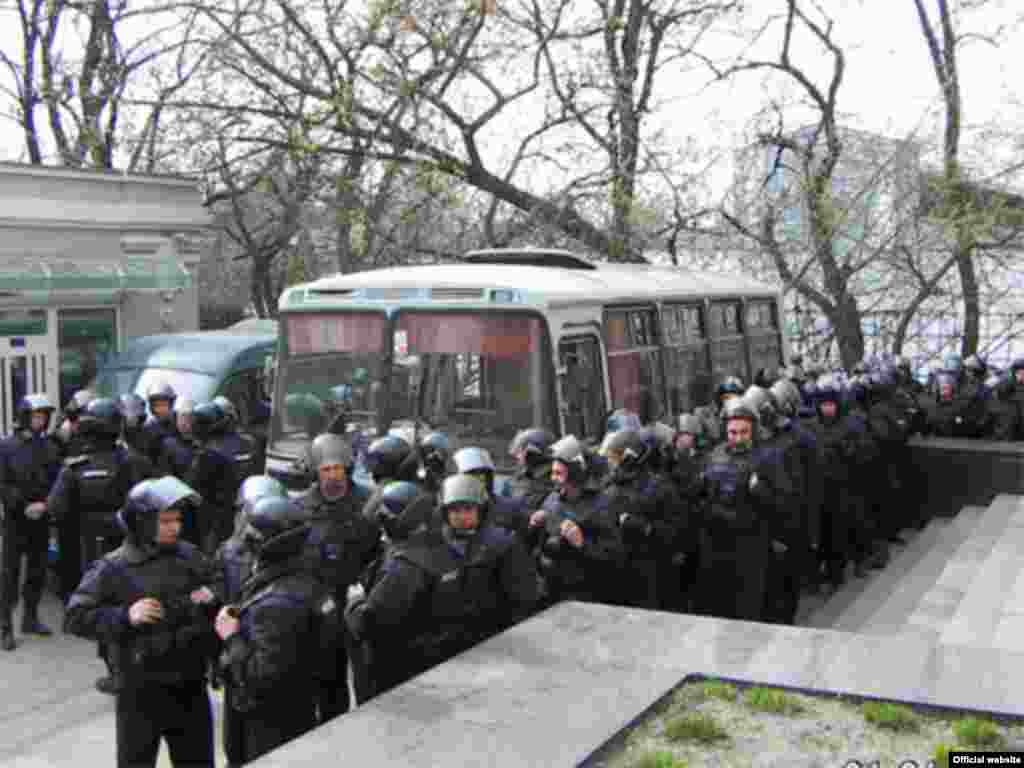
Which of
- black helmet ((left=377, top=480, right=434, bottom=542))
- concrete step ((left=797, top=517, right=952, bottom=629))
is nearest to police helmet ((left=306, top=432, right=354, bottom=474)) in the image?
black helmet ((left=377, top=480, right=434, bottom=542))

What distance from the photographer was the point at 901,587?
34.2 ft

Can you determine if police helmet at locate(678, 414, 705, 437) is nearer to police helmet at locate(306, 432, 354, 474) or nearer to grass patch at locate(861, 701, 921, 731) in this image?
police helmet at locate(306, 432, 354, 474)

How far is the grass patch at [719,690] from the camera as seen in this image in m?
4.77

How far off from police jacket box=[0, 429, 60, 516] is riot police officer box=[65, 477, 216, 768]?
3.83 meters

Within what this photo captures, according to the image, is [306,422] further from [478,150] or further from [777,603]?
[478,150]

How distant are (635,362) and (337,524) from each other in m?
4.27

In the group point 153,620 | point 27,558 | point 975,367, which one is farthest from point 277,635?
point 975,367

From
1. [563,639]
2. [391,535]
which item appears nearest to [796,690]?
[563,639]

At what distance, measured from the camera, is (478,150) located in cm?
1847

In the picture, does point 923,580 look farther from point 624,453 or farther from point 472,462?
point 472,462

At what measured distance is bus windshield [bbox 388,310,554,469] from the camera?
27.2ft

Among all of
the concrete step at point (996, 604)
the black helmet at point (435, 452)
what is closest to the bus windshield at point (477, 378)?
the black helmet at point (435, 452)

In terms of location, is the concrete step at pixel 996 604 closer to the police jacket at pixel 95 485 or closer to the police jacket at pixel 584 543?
the police jacket at pixel 584 543

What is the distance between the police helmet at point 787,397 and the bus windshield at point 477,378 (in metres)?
2.25
